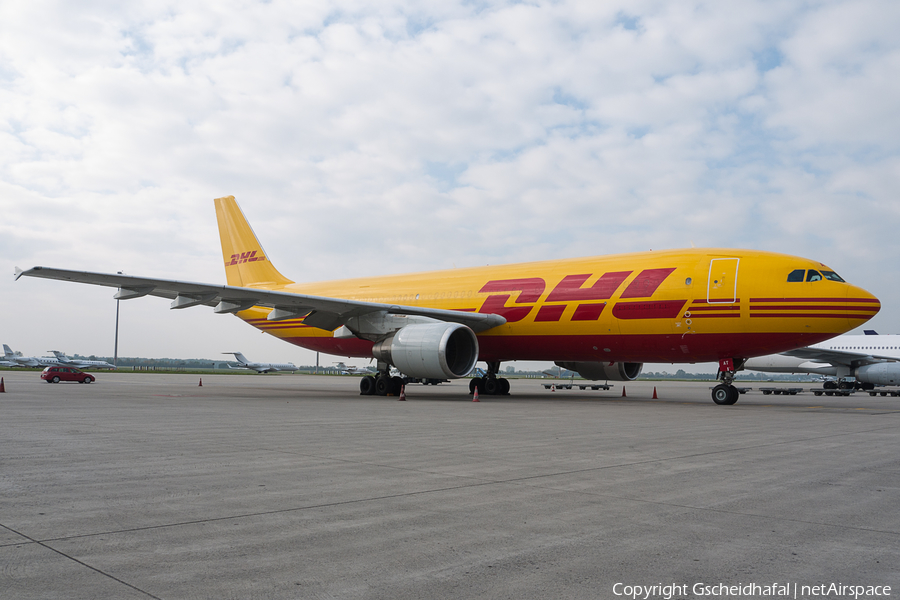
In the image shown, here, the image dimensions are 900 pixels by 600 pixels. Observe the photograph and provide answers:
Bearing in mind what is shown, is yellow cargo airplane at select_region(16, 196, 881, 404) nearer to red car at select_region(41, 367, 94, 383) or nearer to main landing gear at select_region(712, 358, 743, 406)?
main landing gear at select_region(712, 358, 743, 406)

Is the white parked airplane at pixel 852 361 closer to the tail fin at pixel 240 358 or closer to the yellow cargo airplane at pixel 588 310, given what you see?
the yellow cargo airplane at pixel 588 310

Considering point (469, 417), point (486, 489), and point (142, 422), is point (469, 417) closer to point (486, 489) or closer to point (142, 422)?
point (142, 422)

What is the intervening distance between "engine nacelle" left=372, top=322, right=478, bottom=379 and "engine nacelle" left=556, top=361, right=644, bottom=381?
507 centimetres

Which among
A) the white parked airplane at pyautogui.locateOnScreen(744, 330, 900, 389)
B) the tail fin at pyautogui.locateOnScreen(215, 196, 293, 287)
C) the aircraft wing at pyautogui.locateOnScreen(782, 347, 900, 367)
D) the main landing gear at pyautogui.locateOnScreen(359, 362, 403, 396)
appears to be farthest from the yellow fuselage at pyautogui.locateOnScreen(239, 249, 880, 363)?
the aircraft wing at pyautogui.locateOnScreen(782, 347, 900, 367)

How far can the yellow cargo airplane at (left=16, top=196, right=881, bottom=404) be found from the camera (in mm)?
15492

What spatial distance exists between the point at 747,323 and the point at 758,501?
12.0 metres

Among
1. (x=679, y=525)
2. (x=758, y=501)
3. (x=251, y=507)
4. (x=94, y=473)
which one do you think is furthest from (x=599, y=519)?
(x=94, y=473)

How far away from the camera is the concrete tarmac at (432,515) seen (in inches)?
120

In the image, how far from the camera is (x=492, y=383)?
22.2m

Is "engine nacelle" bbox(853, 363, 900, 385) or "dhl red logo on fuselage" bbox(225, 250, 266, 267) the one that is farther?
"engine nacelle" bbox(853, 363, 900, 385)

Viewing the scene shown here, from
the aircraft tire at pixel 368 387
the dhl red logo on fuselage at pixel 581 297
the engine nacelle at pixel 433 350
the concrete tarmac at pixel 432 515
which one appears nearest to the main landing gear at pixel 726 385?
the dhl red logo on fuselage at pixel 581 297

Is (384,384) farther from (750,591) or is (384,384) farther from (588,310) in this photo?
(750,591)

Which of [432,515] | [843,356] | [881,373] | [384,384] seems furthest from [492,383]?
[843,356]

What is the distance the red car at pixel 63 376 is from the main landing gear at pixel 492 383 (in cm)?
1868
